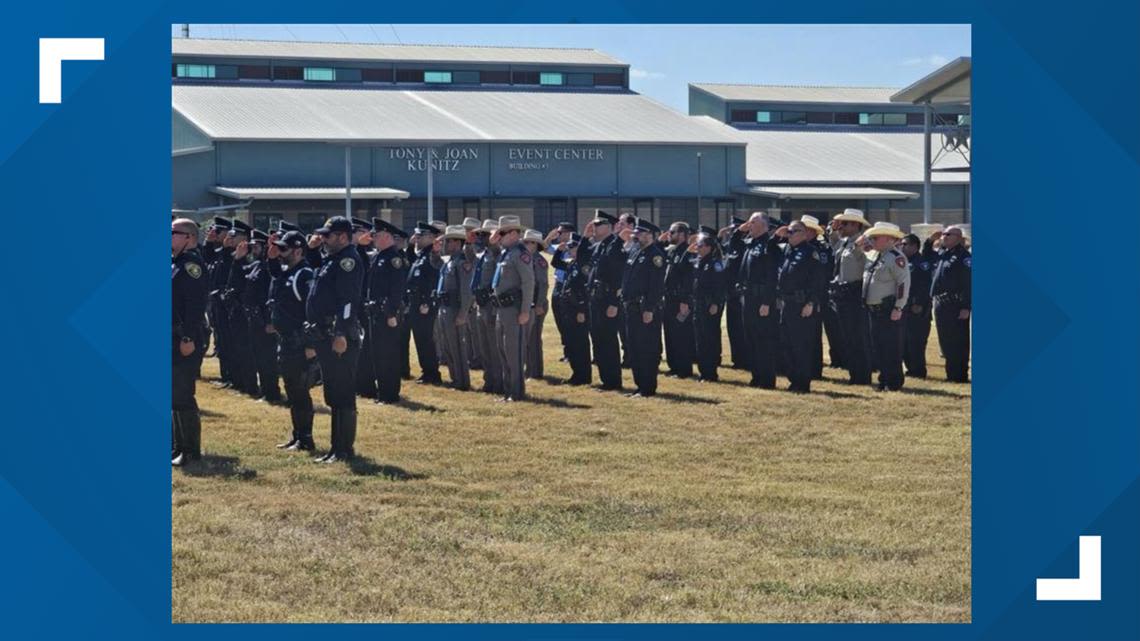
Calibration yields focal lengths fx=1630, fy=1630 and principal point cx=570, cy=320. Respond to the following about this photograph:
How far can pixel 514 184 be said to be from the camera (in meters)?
42.6

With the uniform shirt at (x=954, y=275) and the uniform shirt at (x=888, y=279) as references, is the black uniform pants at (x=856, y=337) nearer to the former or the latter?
the uniform shirt at (x=888, y=279)

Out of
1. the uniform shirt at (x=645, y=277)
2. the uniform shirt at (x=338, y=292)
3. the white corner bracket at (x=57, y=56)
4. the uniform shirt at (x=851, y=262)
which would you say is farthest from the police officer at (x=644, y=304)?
the white corner bracket at (x=57, y=56)

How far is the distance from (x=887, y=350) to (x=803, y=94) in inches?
1513

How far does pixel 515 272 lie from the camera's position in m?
13.9

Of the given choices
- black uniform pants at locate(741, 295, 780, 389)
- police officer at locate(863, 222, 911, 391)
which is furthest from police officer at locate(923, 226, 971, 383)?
black uniform pants at locate(741, 295, 780, 389)

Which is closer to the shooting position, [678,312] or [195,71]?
[678,312]

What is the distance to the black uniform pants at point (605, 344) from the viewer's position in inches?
581

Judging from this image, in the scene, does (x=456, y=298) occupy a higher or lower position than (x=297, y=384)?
higher

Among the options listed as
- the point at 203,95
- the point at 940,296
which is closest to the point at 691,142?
the point at 203,95

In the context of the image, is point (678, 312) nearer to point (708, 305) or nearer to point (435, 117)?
point (708, 305)

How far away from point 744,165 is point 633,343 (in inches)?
1247

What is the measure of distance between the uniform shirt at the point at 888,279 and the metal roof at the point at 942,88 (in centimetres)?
989

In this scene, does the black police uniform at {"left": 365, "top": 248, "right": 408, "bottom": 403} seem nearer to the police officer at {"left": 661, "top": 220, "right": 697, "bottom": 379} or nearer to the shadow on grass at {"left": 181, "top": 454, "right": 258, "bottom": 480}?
the police officer at {"left": 661, "top": 220, "right": 697, "bottom": 379}
